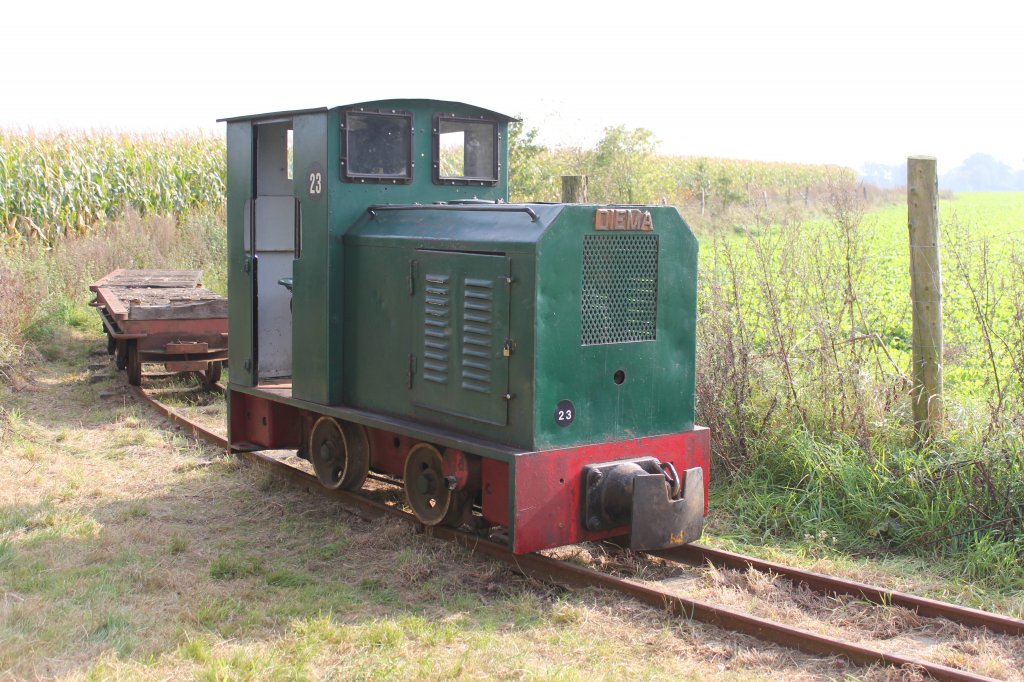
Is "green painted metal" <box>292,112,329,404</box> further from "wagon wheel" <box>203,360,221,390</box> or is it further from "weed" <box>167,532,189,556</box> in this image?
"wagon wheel" <box>203,360,221,390</box>

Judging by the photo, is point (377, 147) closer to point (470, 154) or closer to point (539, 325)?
point (470, 154)

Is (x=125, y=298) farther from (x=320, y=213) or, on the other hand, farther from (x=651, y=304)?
(x=651, y=304)

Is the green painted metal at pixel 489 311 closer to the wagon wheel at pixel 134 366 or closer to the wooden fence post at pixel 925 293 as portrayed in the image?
the wooden fence post at pixel 925 293

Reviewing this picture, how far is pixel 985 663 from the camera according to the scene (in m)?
4.47

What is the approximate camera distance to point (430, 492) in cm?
626

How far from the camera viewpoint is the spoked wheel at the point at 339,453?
6996mm

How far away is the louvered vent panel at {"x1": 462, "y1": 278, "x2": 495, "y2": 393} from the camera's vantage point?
18.6 feet

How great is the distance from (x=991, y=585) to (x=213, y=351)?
831 centimetres

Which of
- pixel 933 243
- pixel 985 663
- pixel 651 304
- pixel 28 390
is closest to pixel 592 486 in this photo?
pixel 651 304

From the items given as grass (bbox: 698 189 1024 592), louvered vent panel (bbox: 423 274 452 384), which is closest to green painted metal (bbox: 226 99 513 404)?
louvered vent panel (bbox: 423 274 452 384)

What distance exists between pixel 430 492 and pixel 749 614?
211 centimetres

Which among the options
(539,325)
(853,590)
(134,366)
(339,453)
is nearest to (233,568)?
(339,453)

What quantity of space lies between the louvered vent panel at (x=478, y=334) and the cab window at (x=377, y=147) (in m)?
1.42

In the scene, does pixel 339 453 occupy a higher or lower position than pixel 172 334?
lower
